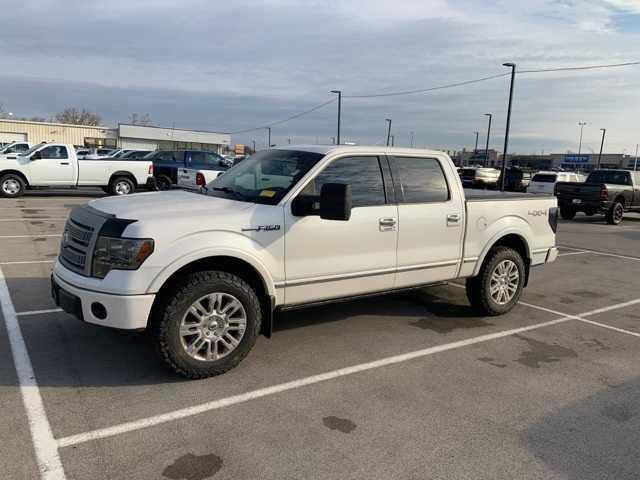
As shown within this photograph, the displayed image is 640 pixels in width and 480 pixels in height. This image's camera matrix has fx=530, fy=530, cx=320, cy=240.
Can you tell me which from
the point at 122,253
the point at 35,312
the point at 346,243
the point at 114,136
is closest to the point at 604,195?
the point at 346,243

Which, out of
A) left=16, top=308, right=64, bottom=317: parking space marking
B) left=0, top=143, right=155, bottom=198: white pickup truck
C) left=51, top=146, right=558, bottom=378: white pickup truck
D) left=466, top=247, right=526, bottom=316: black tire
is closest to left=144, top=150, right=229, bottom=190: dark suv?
left=0, top=143, right=155, bottom=198: white pickup truck

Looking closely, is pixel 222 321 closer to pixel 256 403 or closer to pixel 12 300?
pixel 256 403

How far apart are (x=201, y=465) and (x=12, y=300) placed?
419cm

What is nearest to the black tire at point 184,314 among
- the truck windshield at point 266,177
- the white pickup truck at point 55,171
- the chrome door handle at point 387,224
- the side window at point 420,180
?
the truck windshield at point 266,177

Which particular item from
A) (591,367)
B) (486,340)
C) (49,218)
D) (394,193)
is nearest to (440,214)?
(394,193)

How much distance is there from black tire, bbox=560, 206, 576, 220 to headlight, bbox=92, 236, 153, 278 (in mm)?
17827

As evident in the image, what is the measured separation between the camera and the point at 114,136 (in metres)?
76.5

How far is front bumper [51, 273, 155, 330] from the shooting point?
378 centimetres

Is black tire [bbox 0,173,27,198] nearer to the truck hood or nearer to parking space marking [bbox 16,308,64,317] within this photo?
parking space marking [bbox 16,308,64,317]

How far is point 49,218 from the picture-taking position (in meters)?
13.2

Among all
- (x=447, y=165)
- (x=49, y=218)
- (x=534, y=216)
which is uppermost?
(x=447, y=165)

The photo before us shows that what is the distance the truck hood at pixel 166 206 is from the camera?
4.05 m

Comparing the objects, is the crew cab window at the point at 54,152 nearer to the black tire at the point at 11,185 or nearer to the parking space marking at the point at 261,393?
the black tire at the point at 11,185

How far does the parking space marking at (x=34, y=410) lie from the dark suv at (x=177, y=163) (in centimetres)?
1615
